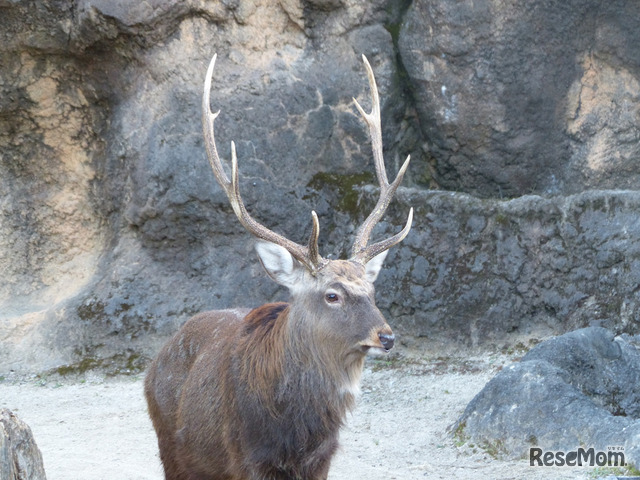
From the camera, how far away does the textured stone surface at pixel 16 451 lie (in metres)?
4.12

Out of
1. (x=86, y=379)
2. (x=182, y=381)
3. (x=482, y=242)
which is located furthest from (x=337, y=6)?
(x=182, y=381)

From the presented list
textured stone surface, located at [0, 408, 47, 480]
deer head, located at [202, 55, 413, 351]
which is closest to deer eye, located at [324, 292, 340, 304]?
deer head, located at [202, 55, 413, 351]

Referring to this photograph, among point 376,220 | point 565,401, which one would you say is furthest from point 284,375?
point 565,401

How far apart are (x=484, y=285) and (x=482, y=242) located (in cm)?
41

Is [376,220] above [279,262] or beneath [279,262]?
above

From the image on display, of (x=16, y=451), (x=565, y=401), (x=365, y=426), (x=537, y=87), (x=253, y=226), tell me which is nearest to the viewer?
(x=16, y=451)

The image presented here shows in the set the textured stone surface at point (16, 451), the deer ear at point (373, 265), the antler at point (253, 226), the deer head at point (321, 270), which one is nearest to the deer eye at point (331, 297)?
the deer head at point (321, 270)

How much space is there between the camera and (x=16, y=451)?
165 inches

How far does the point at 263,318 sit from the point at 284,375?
529 millimetres

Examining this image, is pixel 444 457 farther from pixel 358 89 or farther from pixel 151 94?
pixel 151 94

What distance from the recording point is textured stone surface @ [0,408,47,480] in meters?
4.12

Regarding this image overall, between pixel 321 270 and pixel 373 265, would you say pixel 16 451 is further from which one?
pixel 373 265

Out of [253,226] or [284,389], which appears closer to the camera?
[284,389]

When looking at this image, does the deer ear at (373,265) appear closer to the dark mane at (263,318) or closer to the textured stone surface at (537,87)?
the dark mane at (263,318)
